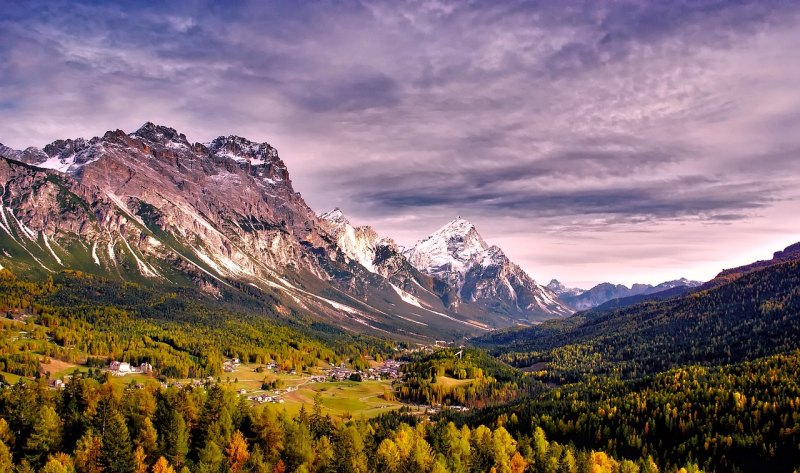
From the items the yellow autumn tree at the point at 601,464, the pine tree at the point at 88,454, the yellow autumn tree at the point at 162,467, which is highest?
the pine tree at the point at 88,454

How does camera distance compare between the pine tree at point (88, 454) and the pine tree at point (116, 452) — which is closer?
the pine tree at point (116, 452)

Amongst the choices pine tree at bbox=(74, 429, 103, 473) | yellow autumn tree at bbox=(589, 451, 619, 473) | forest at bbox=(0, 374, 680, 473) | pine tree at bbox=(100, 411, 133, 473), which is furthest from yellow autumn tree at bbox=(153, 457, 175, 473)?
yellow autumn tree at bbox=(589, 451, 619, 473)

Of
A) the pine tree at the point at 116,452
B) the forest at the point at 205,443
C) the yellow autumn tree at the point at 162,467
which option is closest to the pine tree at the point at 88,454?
the forest at the point at 205,443

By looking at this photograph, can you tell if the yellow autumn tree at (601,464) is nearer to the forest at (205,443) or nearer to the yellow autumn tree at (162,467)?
the forest at (205,443)

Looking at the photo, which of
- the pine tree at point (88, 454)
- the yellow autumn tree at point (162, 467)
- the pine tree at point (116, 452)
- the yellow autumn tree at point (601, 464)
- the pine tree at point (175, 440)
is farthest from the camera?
the yellow autumn tree at point (601, 464)

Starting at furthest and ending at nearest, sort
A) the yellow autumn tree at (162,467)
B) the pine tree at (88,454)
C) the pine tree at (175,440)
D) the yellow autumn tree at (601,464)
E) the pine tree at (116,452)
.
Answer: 1. the yellow autumn tree at (601,464)
2. the pine tree at (175,440)
3. the pine tree at (88,454)
4. the pine tree at (116,452)
5. the yellow autumn tree at (162,467)

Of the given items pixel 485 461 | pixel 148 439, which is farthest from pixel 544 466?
pixel 148 439

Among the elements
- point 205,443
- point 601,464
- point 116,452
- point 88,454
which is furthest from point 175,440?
point 601,464

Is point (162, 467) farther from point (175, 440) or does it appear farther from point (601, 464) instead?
point (601, 464)

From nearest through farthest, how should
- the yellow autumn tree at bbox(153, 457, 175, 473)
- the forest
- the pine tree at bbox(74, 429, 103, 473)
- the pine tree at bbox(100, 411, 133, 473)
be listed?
1. the yellow autumn tree at bbox(153, 457, 175, 473)
2. the pine tree at bbox(100, 411, 133, 473)
3. the pine tree at bbox(74, 429, 103, 473)
4. the forest

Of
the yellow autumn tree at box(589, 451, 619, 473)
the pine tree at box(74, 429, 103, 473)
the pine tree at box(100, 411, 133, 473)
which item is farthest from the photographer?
the yellow autumn tree at box(589, 451, 619, 473)

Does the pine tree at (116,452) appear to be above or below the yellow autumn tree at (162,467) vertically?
above

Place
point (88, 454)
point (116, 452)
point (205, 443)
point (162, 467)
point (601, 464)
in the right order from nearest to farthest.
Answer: point (162, 467) < point (116, 452) < point (88, 454) < point (205, 443) < point (601, 464)

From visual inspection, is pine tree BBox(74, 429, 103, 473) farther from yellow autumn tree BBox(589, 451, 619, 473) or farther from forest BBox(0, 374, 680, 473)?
yellow autumn tree BBox(589, 451, 619, 473)
